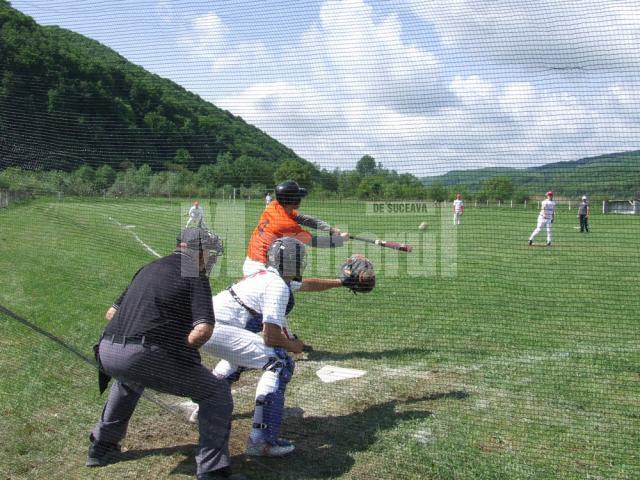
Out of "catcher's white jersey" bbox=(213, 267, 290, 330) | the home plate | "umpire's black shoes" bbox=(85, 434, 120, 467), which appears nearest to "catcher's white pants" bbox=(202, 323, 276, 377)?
"catcher's white jersey" bbox=(213, 267, 290, 330)

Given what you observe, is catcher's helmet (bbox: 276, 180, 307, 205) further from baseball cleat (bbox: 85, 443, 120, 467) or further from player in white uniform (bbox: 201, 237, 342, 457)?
baseball cleat (bbox: 85, 443, 120, 467)

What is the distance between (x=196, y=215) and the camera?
27.1 ft

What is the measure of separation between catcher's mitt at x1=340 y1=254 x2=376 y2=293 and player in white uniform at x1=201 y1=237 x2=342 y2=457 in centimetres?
93

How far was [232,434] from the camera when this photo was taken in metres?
4.24

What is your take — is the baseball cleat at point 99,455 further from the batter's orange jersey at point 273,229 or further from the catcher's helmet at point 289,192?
the catcher's helmet at point 289,192

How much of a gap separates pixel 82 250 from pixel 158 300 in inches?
384

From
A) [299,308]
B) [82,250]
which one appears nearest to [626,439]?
[299,308]

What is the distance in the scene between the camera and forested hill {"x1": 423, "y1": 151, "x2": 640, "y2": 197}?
4.19 meters

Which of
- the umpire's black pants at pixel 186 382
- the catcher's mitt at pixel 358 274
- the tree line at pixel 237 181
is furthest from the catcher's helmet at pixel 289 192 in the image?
the umpire's black pants at pixel 186 382

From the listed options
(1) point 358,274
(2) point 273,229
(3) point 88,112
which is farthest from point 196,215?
(1) point 358,274

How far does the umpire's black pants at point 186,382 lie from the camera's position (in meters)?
3.48

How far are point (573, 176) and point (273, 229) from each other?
100 inches

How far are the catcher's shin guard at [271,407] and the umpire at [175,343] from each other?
30 centimetres

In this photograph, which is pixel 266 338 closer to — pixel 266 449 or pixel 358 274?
pixel 266 449
